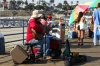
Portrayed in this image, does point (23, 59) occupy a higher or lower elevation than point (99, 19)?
lower

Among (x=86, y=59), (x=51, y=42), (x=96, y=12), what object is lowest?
(x=86, y=59)

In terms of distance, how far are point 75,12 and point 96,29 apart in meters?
3.28

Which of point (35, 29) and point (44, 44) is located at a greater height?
point (35, 29)

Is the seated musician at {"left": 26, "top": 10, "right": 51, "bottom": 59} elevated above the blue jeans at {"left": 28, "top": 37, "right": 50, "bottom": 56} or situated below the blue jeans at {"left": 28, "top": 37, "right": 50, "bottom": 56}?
above

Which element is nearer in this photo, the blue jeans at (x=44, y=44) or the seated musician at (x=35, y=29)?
the seated musician at (x=35, y=29)

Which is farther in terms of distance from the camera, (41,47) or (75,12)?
(75,12)

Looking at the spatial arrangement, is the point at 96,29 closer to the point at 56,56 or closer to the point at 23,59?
the point at 56,56

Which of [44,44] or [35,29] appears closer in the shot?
[35,29]

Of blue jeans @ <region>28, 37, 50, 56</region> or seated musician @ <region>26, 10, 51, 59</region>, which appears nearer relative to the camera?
seated musician @ <region>26, 10, 51, 59</region>

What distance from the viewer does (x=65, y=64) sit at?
758cm

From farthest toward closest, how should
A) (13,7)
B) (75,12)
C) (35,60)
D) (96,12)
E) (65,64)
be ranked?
1. (13,7)
2. (75,12)
3. (96,12)
4. (35,60)
5. (65,64)

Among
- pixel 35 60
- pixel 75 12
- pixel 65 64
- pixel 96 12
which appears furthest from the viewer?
pixel 75 12

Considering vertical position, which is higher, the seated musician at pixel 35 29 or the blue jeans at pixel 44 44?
the seated musician at pixel 35 29

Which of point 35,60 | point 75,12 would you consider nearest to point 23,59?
point 35,60
